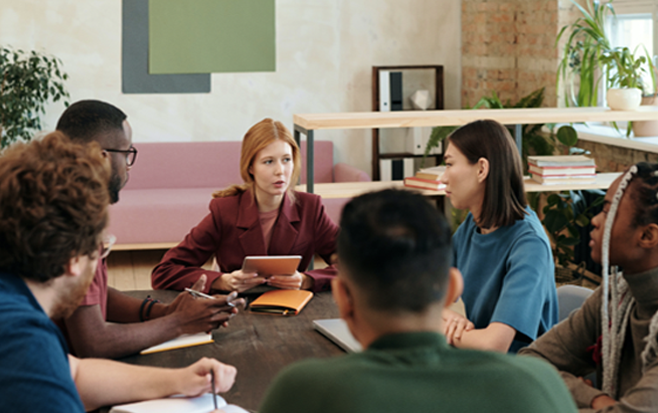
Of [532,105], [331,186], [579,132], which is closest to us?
[331,186]

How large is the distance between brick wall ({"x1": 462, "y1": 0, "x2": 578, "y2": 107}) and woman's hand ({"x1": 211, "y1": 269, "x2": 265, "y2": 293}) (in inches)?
139

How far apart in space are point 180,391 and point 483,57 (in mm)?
5082

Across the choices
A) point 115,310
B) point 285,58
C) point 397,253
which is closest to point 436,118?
point 115,310

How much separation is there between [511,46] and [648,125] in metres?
1.80

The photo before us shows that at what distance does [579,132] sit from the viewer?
15.9 feet

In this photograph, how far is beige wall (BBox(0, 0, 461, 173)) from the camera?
18.7ft

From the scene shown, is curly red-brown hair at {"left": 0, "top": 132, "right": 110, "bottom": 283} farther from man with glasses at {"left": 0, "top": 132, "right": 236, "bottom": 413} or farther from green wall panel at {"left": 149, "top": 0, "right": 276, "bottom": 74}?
green wall panel at {"left": 149, "top": 0, "right": 276, "bottom": 74}

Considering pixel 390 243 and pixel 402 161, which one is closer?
pixel 390 243

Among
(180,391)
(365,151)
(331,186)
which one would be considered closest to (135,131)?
(365,151)

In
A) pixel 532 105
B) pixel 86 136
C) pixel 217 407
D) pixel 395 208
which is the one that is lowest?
pixel 217 407

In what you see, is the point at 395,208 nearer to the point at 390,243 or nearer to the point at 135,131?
the point at 390,243

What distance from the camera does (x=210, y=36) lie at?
5891 millimetres

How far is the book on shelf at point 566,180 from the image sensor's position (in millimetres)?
3789

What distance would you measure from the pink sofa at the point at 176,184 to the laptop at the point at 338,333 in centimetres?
333
